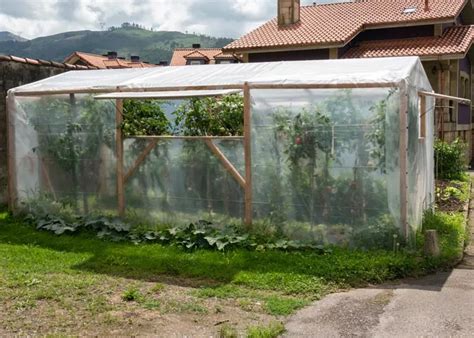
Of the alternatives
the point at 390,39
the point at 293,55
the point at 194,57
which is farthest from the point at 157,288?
the point at 194,57

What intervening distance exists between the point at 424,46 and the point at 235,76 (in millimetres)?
13344

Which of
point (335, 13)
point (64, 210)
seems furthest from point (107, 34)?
point (64, 210)

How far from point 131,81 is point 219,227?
2802 millimetres

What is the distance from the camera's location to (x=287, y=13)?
24969mm

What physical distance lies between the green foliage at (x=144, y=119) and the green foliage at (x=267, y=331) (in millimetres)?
4626

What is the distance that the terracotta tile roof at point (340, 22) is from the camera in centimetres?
2102

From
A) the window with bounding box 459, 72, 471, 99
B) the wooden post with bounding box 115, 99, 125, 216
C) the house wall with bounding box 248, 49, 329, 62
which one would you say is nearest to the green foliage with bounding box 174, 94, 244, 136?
the wooden post with bounding box 115, 99, 125, 216

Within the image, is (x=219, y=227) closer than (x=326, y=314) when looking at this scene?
No

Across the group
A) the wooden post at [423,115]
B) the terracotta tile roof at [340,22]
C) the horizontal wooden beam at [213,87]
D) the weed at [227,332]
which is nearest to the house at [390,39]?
the terracotta tile roof at [340,22]

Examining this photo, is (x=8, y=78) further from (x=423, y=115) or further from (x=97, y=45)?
(x=97, y=45)

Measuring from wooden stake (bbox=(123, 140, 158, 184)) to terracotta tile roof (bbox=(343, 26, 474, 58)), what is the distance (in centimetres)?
1302

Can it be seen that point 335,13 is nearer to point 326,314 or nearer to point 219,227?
point 219,227

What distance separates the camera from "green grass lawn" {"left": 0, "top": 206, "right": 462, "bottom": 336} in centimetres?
546

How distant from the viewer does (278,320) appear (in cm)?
545
